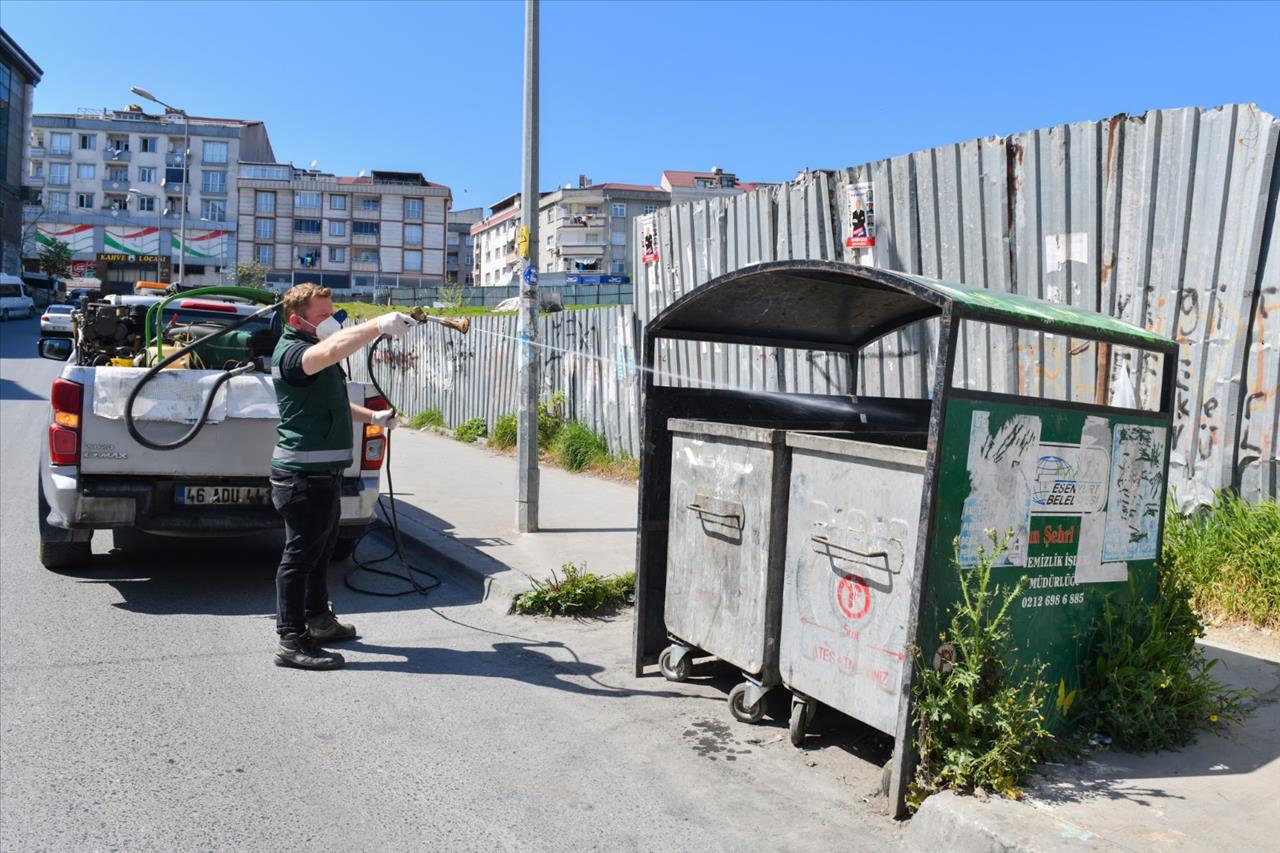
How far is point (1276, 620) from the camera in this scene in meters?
5.16

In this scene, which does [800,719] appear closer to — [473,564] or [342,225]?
[473,564]

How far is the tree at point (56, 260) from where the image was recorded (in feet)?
280

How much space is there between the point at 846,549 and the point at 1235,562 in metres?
2.68

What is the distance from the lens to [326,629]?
18.8ft

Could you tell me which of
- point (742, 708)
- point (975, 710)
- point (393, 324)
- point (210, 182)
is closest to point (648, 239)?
point (393, 324)

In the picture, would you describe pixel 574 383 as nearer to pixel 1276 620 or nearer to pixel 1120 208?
pixel 1120 208

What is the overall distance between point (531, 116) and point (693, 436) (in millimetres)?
4298

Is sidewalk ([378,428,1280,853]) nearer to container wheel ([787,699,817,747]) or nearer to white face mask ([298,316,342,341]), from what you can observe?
container wheel ([787,699,817,747])

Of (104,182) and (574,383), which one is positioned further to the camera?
(104,182)

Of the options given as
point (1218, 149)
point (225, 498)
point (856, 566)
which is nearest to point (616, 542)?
point (225, 498)

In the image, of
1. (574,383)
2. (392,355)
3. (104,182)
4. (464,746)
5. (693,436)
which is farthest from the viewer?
(104,182)

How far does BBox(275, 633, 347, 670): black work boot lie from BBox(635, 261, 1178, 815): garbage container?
162 cm

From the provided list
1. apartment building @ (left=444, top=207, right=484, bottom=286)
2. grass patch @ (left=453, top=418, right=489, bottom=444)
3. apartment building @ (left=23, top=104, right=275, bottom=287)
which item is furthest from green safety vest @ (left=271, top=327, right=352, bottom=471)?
apartment building @ (left=444, top=207, right=484, bottom=286)

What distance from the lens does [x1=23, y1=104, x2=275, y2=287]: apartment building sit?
313 feet
